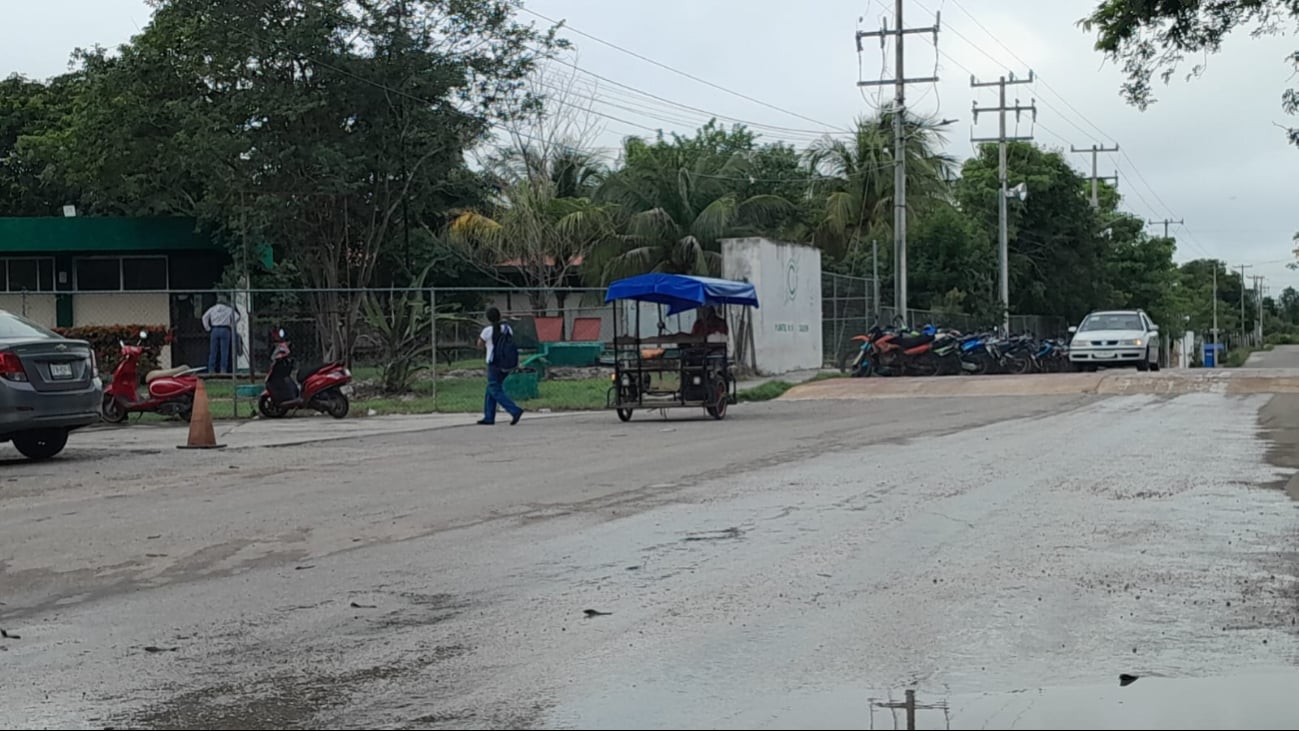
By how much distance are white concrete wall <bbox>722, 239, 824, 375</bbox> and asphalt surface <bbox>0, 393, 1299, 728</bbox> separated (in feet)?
60.1

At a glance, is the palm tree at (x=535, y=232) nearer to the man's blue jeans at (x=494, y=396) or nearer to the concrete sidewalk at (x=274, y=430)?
the concrete sidewalk at (x=274, y=430)

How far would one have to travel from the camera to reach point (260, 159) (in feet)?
97.0

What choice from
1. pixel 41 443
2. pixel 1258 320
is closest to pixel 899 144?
pixel 41 443

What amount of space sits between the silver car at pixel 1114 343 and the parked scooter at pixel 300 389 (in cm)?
2009

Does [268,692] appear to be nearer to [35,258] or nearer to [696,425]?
[696,425]

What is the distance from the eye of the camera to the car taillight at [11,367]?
47.4 feet

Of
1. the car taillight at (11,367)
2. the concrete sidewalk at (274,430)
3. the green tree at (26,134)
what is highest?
the green tree at (26,134)

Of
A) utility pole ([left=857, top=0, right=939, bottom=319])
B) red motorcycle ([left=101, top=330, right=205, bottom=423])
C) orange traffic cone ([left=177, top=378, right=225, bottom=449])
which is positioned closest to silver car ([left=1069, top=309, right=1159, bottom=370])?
utility pole ([left=857, top=0, right=939, bottom=319])

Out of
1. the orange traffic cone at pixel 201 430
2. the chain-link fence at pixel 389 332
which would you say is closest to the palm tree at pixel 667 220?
the chain-link fence at pixel 389 332

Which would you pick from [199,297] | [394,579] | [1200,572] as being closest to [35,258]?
[199,297]

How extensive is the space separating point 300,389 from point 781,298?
51.7ft

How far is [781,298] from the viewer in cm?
3488

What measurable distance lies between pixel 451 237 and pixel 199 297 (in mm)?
10464

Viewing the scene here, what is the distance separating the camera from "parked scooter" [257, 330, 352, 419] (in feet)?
71.2
